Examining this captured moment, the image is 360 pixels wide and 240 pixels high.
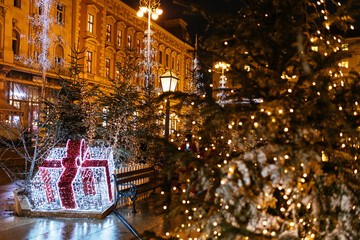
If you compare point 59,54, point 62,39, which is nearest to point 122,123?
point 59,54

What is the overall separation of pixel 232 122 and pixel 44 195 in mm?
5743

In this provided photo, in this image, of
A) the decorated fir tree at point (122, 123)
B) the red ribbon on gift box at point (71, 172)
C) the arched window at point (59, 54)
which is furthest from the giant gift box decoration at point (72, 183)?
Answer: the arched window at point (59, 54)

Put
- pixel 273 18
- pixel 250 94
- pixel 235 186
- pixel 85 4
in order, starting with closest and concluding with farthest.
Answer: pixel 235 186 → pixel 250 94 → pixel 273 18 → pixel 85 4

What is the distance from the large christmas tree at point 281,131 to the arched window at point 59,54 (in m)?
25.3

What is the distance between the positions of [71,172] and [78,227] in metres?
1.27

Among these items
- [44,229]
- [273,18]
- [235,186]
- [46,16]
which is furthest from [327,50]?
[46,16]

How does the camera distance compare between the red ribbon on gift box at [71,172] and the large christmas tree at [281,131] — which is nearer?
the large christmas tree at [281,131]

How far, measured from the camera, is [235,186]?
2.67 metres

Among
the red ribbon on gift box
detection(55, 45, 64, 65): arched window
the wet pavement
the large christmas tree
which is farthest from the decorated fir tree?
detection(55, 45, 64, 65): arched window

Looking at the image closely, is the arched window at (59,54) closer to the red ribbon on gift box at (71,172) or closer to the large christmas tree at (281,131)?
the red ribbon on gift box at (71,172)

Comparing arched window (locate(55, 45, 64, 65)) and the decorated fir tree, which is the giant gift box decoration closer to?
the decorated fir tree

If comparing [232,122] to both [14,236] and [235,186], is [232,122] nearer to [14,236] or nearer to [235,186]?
[235,186]

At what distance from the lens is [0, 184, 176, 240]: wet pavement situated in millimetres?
6086

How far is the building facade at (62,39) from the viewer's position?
23.5 meters
